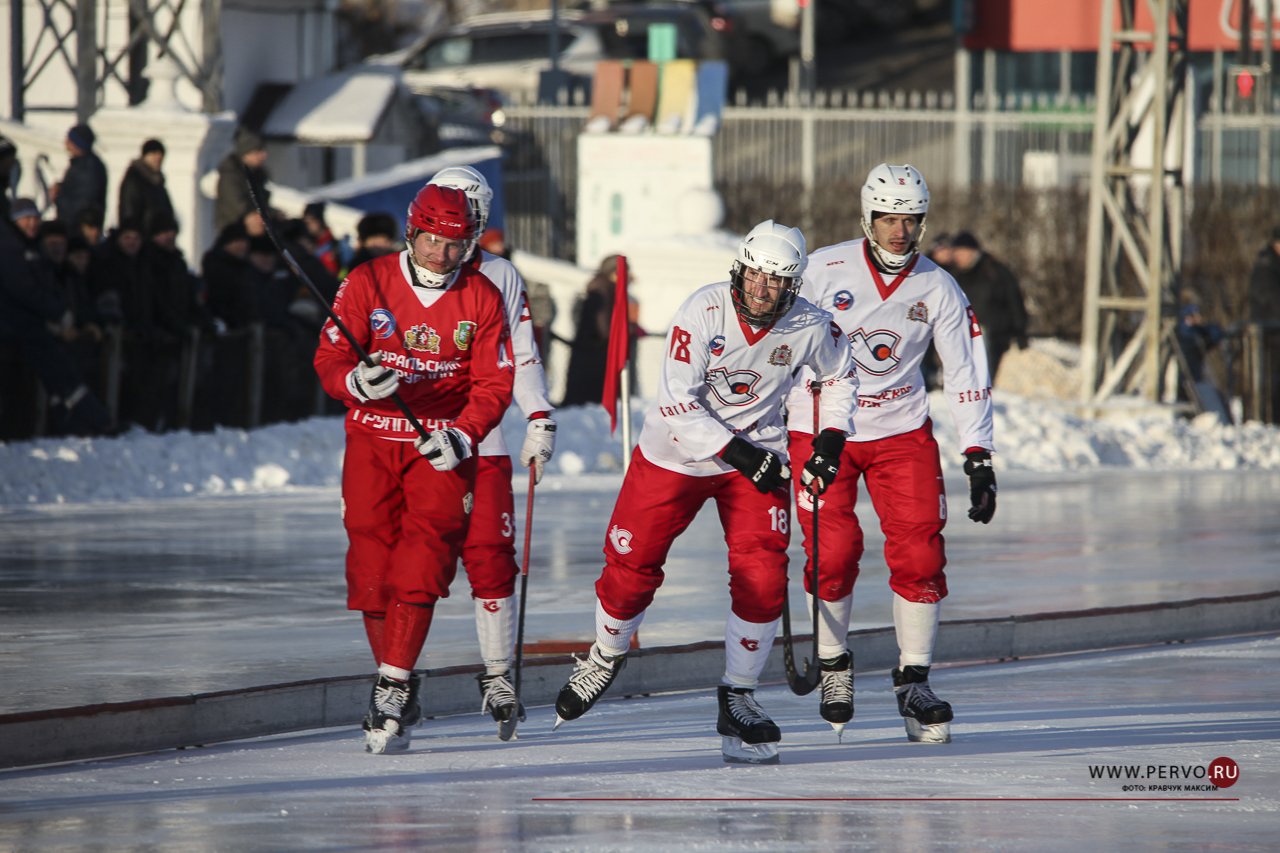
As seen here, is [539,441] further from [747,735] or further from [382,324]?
[747,735]

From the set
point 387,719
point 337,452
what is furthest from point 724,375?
point 337,452

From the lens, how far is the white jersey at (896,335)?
8.94 meters

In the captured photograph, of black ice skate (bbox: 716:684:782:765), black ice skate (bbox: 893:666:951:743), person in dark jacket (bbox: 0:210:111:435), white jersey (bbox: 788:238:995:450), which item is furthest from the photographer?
person in dark jacket (bbox: 0:210:111:435)

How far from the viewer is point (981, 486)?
881cm

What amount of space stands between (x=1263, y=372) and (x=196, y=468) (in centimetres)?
1078

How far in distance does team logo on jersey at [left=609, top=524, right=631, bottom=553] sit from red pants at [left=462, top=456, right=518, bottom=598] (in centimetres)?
37

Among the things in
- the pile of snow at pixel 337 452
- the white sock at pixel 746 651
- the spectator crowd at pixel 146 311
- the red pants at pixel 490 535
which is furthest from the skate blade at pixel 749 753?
the pile of snow at pixel 337 452

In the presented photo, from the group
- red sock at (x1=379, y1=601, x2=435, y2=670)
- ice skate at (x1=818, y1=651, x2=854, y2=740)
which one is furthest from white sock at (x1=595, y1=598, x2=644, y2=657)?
ice skate at (x1=818, y1=651, x2=854, y2=740)

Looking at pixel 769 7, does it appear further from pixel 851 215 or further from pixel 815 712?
pixel 815 712

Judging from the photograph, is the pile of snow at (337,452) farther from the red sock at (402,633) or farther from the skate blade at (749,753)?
the skate blade at (749,753)

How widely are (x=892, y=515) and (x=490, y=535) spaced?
1.54m

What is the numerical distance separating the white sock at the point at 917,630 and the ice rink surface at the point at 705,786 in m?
0.29

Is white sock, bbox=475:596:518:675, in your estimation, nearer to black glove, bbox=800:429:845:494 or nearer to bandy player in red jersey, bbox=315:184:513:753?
bandy player in red jersey, bbox=315:184:513:753

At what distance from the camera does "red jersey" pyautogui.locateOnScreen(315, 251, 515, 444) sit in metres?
8.34
